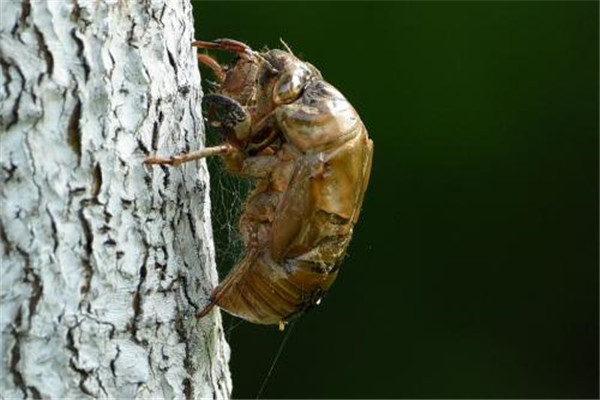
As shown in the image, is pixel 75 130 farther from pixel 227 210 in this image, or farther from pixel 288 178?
pixel 227 210

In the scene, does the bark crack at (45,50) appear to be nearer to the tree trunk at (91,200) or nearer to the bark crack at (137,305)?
the tree trunk at (91,200)

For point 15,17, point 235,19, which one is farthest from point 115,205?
point 235,19

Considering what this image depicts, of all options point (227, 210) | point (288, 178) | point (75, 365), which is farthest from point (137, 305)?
point (227, 210)

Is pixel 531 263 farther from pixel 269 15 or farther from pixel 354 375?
pixel 269 15

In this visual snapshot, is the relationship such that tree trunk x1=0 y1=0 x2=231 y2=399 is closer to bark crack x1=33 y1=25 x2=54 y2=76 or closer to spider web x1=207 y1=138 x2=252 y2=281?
bark crack x1=33 y1=25 x2=54 y2=76

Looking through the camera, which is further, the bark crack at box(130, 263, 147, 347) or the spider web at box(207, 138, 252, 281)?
the spider web at box(207, 138, 252, 281)

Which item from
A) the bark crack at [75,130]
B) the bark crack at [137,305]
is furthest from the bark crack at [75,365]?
the bark crack at [75,130]

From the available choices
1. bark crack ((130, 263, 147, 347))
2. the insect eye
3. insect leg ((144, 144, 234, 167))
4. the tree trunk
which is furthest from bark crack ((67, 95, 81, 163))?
the insect eye
